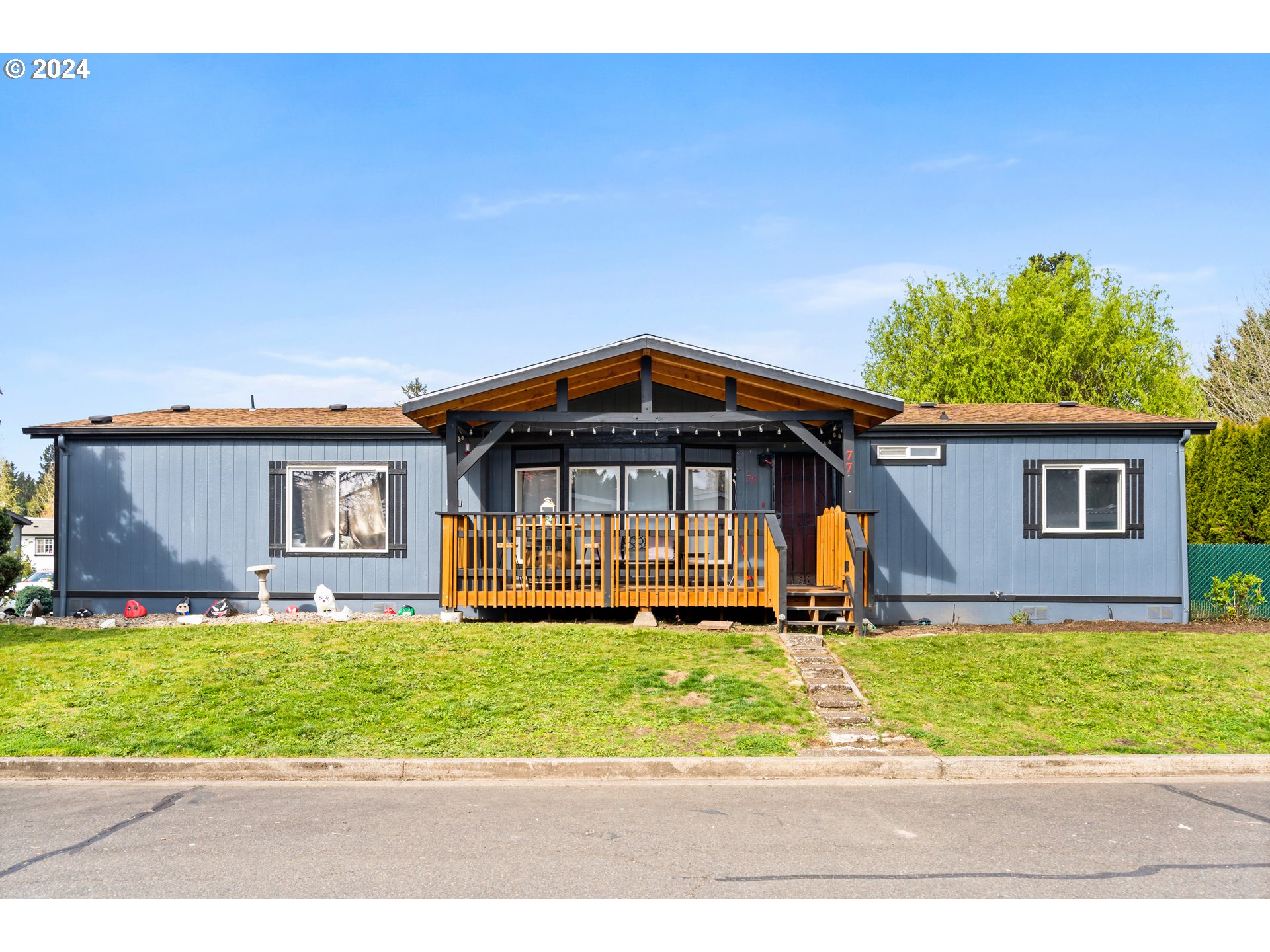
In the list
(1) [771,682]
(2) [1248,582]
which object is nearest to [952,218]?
(2) [1248,582]

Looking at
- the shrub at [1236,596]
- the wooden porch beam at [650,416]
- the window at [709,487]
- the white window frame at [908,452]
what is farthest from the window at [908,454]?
the shrub at [1236,596]

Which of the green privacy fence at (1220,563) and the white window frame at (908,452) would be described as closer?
the white window frame at (908,452)

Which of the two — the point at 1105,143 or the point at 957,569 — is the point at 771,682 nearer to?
the point at 957,569

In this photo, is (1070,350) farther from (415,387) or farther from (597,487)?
(415,387)

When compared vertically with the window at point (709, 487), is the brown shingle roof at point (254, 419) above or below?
above

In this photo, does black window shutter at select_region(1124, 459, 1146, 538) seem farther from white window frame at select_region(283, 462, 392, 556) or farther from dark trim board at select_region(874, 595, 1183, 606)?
white window frame at select_region(283, 462, 392, 556)

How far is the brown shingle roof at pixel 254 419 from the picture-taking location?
14250 millimetres

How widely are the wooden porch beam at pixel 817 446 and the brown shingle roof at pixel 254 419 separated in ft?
19.6

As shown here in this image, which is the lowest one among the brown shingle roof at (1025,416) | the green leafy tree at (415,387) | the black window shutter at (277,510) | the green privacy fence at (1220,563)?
the green privacy fence at (1220,563)

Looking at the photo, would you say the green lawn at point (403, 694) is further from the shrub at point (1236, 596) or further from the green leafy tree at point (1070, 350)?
the green leafy tree at point (1070, 350)

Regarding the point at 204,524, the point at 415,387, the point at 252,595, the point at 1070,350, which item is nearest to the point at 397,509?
the point at 252,595

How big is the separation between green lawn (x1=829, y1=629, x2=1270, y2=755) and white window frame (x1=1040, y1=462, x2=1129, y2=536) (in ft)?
8.51

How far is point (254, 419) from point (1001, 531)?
Answer: 41.1 feet

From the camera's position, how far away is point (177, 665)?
378 inches
